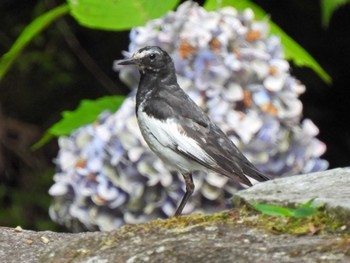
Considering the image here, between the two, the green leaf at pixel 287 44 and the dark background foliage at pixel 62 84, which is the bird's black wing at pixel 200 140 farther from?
the dark background foliage at pixel 62 84

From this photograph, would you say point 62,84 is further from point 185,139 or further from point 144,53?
point 185,139

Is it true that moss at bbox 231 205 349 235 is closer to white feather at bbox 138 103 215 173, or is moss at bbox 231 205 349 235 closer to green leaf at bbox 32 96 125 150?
white feather at bbox 138 103 215 173

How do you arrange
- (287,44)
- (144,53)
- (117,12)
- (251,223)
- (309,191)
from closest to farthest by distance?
1. (251,223)
2. (309,191)
3. (144,53)
4. (117,12)
5. (287,44)

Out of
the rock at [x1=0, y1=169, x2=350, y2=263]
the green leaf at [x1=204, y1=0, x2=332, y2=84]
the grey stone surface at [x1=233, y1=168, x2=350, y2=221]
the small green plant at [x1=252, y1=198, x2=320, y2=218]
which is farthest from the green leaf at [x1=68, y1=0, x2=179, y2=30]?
the small green plant at [x1=252, y1=198, x2=320, y2=218]

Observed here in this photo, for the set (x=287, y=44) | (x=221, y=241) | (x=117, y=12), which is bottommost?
(x=221, y=241)

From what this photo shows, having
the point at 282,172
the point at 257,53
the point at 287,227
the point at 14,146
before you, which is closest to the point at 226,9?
the point at 257,53

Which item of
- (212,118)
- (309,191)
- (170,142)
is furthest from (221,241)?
(212,118)

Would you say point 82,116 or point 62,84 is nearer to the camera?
point 82,116
